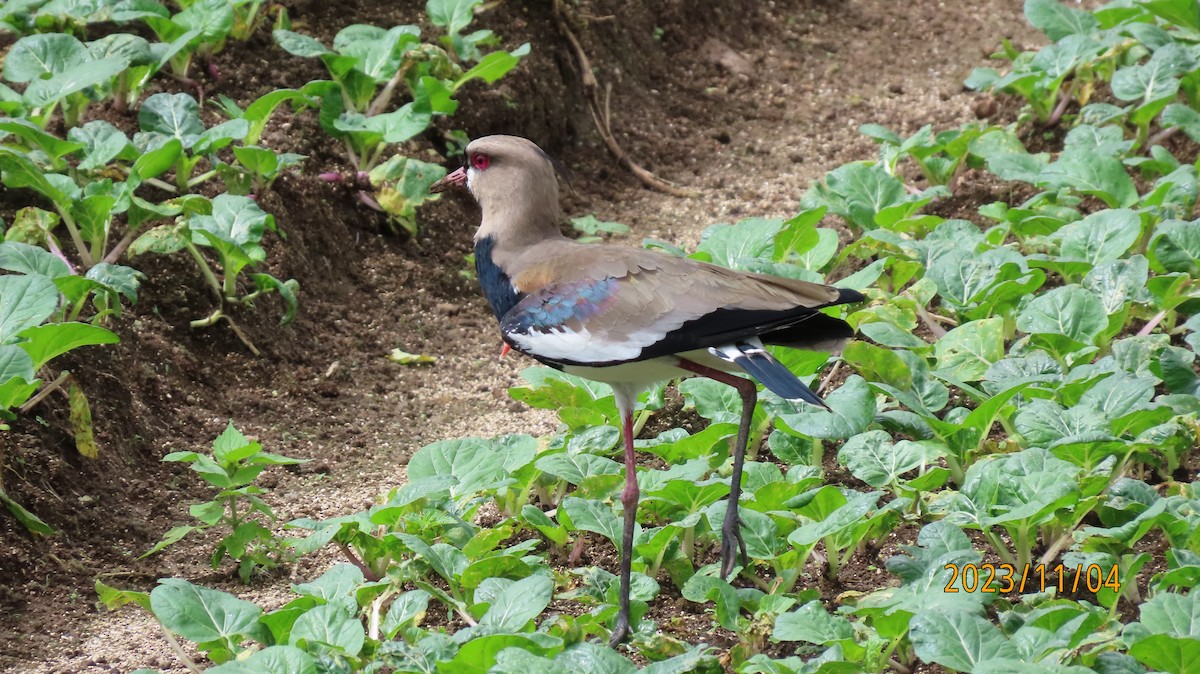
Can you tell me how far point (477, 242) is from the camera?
4645mm

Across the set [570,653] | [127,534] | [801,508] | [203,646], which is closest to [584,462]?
[801,508]

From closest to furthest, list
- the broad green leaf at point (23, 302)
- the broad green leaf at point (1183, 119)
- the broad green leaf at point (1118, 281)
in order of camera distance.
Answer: the broad green leaf at point (23, 302)
the broad green leaf at point (1118, 281)
the broad green leaf at point (1183, 119)

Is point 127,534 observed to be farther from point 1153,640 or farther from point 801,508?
point 1153,640

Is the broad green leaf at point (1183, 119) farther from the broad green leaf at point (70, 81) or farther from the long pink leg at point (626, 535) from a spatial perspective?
the broad green leaf at point (70, 81)

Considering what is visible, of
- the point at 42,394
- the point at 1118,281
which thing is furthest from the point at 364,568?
the point at 1118,281

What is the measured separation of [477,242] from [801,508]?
59.8 inches

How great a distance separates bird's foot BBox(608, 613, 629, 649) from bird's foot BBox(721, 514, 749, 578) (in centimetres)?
35

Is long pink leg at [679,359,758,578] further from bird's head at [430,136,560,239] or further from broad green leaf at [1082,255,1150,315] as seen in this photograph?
broad green leaf at [1082,255,1150,315]

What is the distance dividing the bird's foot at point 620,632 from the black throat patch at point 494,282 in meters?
1.09

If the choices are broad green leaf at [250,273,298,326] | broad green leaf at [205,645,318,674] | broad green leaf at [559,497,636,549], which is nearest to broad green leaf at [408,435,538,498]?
broad green leaf at [559,497,636,549]

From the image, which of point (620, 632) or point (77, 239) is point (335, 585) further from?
point (77, 239)
